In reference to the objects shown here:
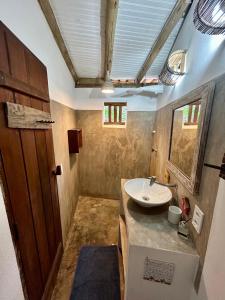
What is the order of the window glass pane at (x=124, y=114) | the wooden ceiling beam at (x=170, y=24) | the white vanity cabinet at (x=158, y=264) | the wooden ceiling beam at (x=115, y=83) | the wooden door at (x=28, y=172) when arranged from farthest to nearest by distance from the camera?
the window glass pane at (x=124, y=114)
the wooden ceiling beam at (x=115, y=83)
the wooden ceiling beam at (x=170, y=24)
the white vanity cabinet at (x=158, y=264)
the wooden door at (x=28, y=172)

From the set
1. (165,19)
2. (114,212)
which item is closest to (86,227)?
(114,212)

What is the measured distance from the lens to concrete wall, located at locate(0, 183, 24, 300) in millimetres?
674

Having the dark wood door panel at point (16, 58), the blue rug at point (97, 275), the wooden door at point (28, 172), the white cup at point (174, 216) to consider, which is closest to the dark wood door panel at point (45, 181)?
the wooden door at point (28, 172)

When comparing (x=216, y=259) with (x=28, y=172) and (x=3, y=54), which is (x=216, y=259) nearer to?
(x=28, y=172)

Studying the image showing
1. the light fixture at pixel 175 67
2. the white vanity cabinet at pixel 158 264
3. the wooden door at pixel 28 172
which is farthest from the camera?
the light fixture at pixel 175 67

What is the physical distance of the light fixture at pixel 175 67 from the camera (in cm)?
125

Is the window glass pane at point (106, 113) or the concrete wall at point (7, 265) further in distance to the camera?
the window glass pane at point (106, 113)

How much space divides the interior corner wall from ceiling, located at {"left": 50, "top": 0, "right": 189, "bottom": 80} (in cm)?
18

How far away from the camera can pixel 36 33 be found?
115 centimetres

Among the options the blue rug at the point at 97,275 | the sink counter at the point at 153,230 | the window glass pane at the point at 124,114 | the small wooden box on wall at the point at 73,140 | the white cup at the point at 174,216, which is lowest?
the blue rug at the point at 97,275

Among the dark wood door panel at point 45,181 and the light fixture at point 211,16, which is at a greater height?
the light fixture at point 211,16

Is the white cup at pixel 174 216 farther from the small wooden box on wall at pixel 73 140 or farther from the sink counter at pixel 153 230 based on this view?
the small wooden box on wall at pixel 73 140

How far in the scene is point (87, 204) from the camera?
2.82m

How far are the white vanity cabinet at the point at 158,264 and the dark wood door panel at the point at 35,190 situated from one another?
0.72 metres
